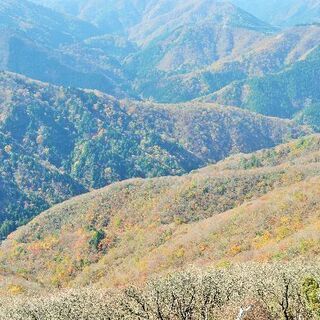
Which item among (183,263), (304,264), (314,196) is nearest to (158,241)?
(183,263)

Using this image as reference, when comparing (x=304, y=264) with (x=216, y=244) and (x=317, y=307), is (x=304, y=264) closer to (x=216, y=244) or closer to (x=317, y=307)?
(x=317, y=307)

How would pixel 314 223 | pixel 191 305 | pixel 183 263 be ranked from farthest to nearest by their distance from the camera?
pixel 183 263
pixel 314 223
pixel 191 305

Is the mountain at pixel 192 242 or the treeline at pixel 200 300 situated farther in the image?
the mountain at pixel 192 242

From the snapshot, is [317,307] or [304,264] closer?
[317,307]

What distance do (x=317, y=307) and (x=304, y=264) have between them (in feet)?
68.3

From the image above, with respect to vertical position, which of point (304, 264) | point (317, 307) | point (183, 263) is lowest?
point (317, 307)

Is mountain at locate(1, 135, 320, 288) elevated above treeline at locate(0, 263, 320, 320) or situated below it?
above

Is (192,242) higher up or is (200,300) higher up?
(192,242)

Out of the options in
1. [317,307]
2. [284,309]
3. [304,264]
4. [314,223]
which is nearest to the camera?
[317,307]

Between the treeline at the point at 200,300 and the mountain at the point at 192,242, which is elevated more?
the mountain at the point at 192,242

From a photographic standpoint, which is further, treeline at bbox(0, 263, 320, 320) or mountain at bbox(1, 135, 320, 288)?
mountain at bbox(1, 135, 320, 288)

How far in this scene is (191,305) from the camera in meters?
69.5

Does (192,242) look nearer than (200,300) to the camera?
No

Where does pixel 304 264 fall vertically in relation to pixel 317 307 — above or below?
above
